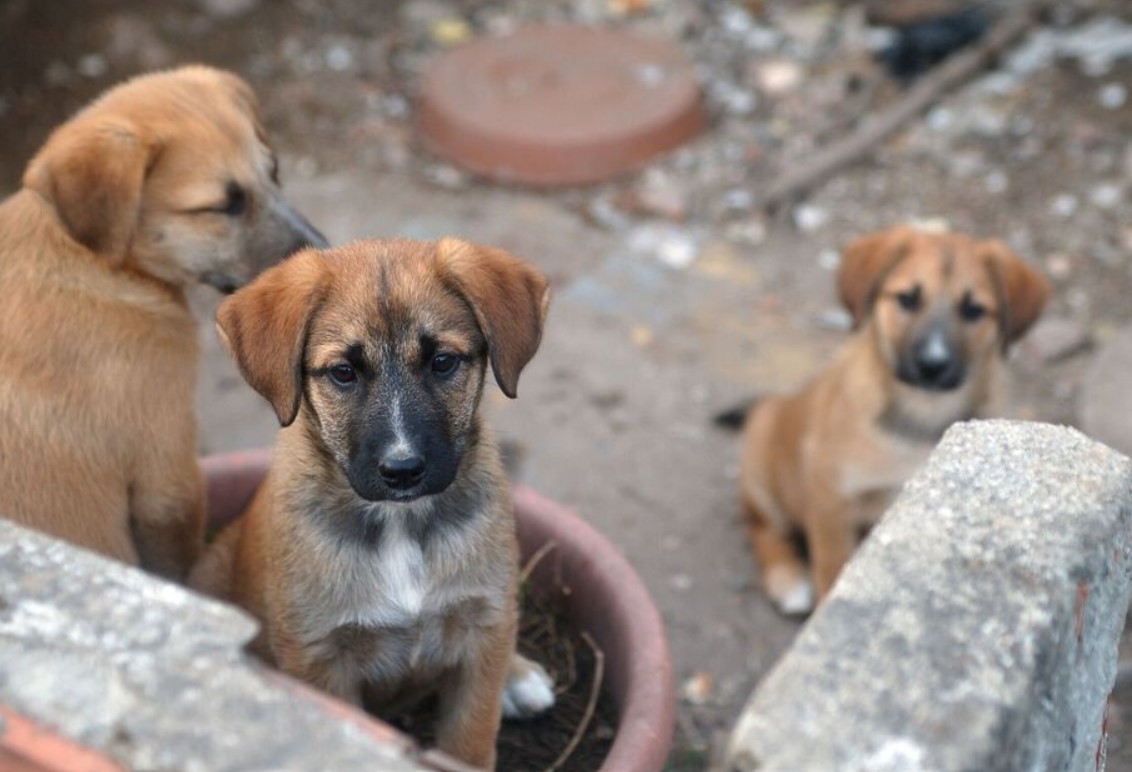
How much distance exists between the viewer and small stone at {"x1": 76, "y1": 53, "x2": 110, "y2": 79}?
8.45 meters

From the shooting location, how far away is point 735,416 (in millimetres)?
6383

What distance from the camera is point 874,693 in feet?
7.32

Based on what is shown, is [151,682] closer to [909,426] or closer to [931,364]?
[931,364]

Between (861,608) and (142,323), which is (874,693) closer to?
(861,608)

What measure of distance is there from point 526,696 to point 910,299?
7.26 ft

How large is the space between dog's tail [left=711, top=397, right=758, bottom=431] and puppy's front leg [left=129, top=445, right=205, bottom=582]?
2893 millimetres

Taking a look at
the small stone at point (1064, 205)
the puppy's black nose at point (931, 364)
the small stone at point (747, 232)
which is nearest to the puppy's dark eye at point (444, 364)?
the puppy's black nose at point (931, 364)

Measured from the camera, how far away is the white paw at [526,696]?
13.1ft

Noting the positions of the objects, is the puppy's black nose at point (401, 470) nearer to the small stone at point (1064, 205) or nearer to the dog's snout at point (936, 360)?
the dog's snout at point (936, 360)

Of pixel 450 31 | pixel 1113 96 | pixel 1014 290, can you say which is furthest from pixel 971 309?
pixel 450 31

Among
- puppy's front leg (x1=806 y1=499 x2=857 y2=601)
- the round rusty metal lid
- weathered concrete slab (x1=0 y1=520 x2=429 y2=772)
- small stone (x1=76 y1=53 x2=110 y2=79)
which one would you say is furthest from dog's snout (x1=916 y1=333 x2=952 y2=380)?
small stone (x1=76 y1=53 x2=110 y2=79)

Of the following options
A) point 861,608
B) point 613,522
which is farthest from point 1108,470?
point 613,522

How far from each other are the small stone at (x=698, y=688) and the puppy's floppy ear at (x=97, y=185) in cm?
254

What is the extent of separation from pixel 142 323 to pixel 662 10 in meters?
6.13
